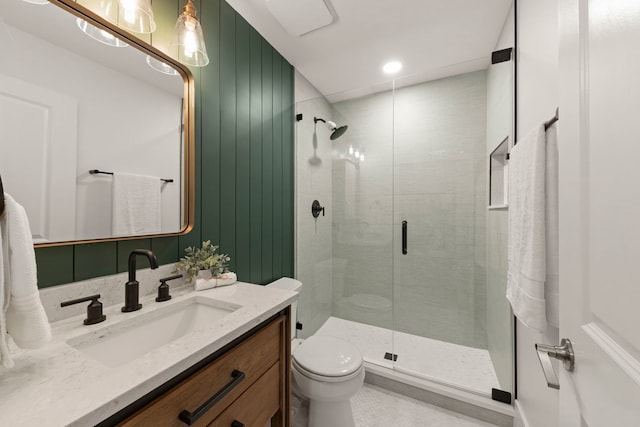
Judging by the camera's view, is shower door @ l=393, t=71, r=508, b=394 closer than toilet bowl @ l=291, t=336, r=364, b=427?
No

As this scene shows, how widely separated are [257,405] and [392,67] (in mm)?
2436

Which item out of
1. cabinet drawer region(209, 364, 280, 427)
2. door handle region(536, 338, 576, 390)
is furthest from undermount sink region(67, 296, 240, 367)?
door handle region(536, 338, 576, 390)

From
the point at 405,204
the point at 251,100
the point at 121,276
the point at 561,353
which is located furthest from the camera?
the point at 405,204

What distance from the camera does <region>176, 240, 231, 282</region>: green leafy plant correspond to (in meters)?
1.15

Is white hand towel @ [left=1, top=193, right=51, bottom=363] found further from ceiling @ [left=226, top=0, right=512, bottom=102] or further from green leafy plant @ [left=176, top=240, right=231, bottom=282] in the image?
ceiling @ [left=226, top=0, right=512, bottom=102]

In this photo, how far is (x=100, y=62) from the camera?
934 mm

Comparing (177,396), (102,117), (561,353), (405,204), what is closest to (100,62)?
(102,117)

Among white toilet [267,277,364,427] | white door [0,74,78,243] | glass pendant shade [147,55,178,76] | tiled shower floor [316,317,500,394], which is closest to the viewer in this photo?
white door [0,74,78,243]

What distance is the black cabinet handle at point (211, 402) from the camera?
0.61 meters

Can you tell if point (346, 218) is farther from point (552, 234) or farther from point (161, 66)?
point (161, 66)

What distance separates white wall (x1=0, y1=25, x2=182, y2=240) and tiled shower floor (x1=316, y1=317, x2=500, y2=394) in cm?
174

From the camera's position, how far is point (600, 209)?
43cm

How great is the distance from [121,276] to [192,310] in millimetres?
302

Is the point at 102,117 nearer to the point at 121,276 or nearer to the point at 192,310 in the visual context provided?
the point at 121,276
